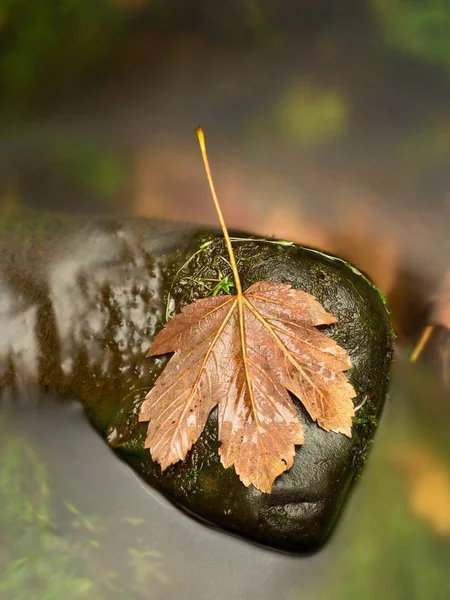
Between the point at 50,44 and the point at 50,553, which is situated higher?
the point at 50,44

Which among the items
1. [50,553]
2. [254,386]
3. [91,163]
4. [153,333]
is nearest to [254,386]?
[254,386]

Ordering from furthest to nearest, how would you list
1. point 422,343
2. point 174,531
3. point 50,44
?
1. point 50,44
2. point 422,343
3. point 174,531

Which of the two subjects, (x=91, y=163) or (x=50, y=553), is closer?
(x=50, y=553)

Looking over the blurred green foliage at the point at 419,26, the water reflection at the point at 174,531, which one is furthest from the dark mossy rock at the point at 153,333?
the blurred green foliage at the point at 419,26

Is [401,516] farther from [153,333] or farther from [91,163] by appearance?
[91,163]

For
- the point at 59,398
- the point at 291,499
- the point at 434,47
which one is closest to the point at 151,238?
the point at 59,398

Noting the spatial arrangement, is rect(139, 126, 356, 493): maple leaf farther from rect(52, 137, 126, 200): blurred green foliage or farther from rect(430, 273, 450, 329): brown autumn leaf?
rect(52, 137, 126, 200): blurred green foliage

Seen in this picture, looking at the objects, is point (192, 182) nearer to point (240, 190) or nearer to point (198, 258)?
point (240, 190)
